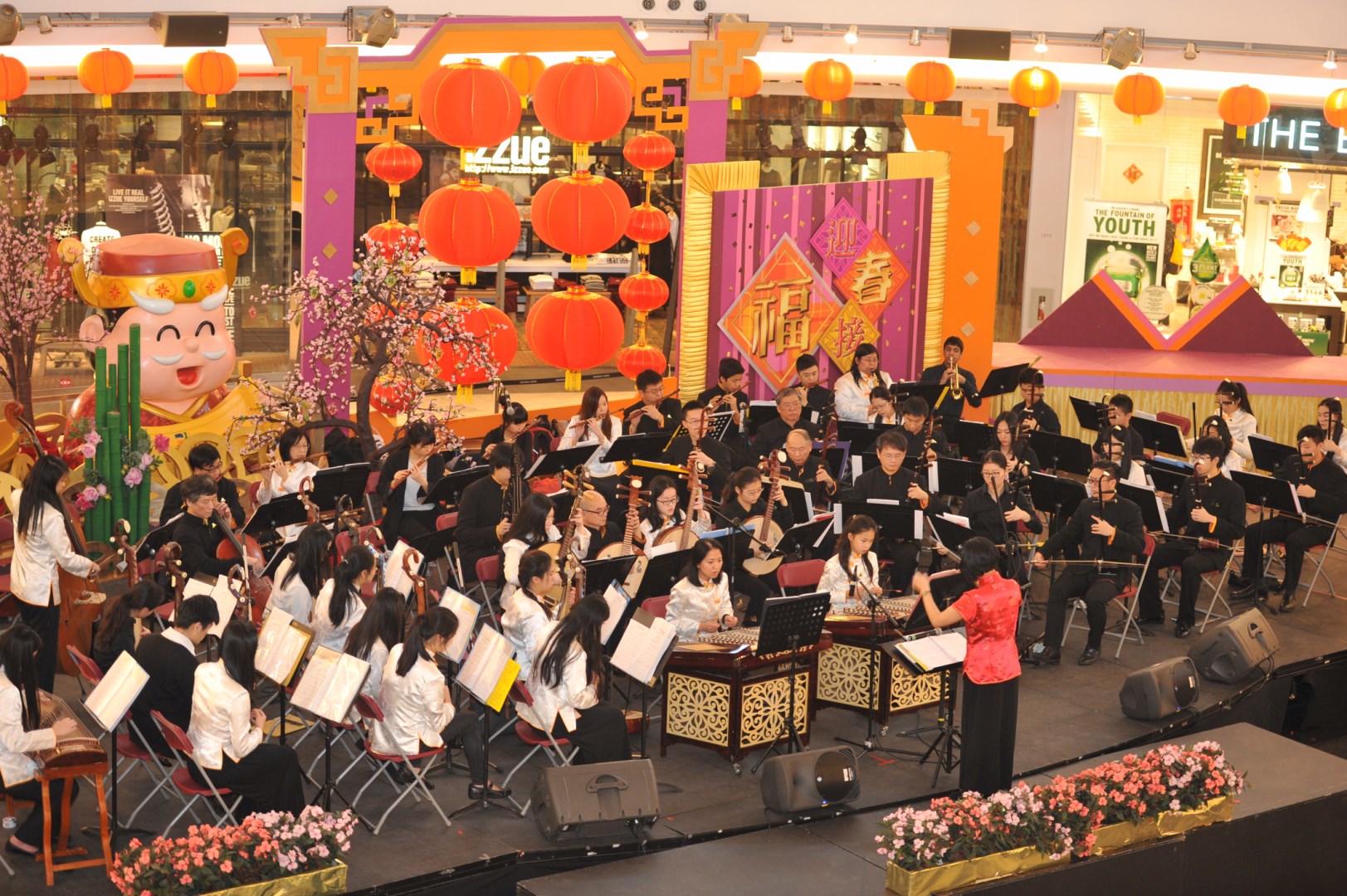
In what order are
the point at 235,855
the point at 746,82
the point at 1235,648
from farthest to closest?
the point at 746,82, the point at 1235,648, the point at 235,855

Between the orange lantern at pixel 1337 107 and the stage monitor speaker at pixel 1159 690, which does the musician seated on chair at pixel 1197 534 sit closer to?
the stage monitor speaker at pixel 1159 690

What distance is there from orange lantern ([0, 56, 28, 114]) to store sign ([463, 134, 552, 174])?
257 inches

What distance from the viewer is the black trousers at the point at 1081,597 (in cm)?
1094

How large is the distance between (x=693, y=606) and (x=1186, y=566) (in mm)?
A: 4176

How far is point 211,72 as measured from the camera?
14562mm

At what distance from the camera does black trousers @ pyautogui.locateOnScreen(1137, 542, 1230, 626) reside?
1154 centimetres

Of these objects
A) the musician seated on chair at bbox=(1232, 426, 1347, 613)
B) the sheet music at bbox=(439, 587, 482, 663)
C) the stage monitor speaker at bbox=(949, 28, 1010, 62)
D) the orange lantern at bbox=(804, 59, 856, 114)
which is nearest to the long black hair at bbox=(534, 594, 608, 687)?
the sheet music at bbox=(439, 587, 482, 663)

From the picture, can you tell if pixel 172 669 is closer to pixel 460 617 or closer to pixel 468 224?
pixel 460 617

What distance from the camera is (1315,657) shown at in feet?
35.8

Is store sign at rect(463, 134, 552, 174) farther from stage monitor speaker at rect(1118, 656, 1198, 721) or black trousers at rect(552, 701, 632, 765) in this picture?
black trousers at rect(552, 701, 632, 765)

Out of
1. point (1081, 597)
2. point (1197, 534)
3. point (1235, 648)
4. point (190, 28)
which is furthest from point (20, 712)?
point (190, 28)

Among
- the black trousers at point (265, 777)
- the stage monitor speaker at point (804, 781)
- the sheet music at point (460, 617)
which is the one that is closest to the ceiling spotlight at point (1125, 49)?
the stage monitor speaker at point (804, 781)

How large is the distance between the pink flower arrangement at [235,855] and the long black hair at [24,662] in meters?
0.92

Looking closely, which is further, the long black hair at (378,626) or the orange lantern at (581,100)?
the orange lantern at (581,100)
